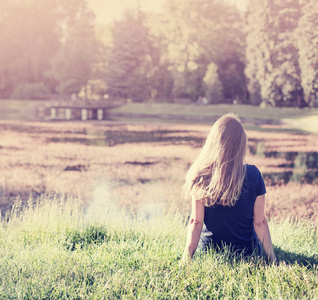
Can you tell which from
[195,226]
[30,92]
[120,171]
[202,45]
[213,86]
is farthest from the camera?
[30,92]

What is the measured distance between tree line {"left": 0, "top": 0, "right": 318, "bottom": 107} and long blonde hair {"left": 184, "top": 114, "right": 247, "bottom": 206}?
40.7 metres

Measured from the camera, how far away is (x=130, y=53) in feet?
181

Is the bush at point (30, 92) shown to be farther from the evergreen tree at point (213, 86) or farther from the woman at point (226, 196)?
the woman at point (226, 196)

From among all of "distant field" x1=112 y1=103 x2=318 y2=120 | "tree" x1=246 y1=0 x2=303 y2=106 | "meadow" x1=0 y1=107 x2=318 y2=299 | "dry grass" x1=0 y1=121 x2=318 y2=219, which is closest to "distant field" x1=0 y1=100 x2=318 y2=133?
"distant field" x1=112 y1=103 x2=318 y2=120

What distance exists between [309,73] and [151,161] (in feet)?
21.8

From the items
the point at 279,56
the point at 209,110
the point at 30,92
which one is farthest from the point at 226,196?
the point at 30,92

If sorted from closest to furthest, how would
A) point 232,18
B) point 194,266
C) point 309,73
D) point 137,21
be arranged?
point 194,266 → point 309,73 → point 232,18 → point 137,21

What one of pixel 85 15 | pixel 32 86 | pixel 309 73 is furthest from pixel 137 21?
pixel 309 73

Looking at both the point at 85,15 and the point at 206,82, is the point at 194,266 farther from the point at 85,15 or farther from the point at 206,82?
the point at 85,15

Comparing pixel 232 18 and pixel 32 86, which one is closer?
pixel 232 18

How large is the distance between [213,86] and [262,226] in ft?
146

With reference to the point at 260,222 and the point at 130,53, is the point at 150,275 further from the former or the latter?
the point at 130,53

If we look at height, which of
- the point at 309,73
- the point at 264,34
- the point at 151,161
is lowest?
the point at 151,161

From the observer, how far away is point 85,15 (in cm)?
5778
